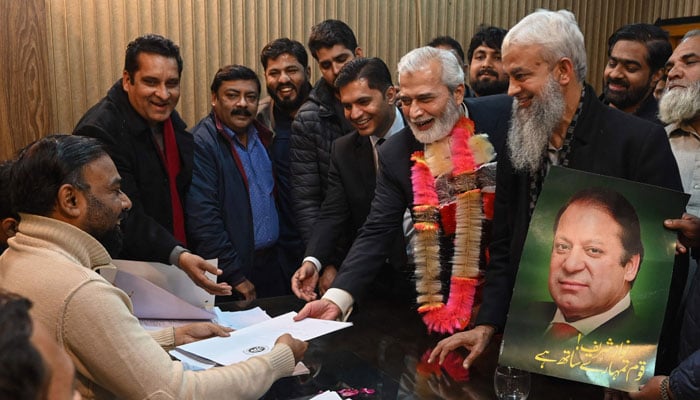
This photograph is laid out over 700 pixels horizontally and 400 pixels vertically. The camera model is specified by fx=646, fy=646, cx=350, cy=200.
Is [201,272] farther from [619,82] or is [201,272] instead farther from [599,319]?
[619,82]

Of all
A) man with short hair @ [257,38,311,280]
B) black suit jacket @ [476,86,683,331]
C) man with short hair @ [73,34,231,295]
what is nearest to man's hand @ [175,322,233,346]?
man with short hair @ [73,34,231,295]

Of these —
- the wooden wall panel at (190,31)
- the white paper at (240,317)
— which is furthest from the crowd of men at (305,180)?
the wooden wall panel at (190,31)

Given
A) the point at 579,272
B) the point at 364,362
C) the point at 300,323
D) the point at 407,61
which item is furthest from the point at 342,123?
the point at 579,272

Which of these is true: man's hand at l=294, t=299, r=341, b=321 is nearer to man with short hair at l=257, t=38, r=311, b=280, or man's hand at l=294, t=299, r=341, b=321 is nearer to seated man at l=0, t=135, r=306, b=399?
seated man at l=0, t=135, r=306, b=399

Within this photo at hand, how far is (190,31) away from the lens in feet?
14.1

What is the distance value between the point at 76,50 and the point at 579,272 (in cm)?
345

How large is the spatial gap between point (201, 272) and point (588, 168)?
1404 millimetres

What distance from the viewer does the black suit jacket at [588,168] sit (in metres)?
1.70

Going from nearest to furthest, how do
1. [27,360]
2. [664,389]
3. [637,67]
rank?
[27,360] < [664,389] < [637,67]

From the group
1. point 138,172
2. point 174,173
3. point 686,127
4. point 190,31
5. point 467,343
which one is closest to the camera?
point 467,343

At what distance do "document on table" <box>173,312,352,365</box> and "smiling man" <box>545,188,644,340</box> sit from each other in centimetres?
67

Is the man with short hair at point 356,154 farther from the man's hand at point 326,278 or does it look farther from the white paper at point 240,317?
the white paper at point 240,317

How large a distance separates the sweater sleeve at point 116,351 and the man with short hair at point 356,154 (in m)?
1.31

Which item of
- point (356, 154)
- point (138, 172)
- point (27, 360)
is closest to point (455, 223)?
point (356, 154)
